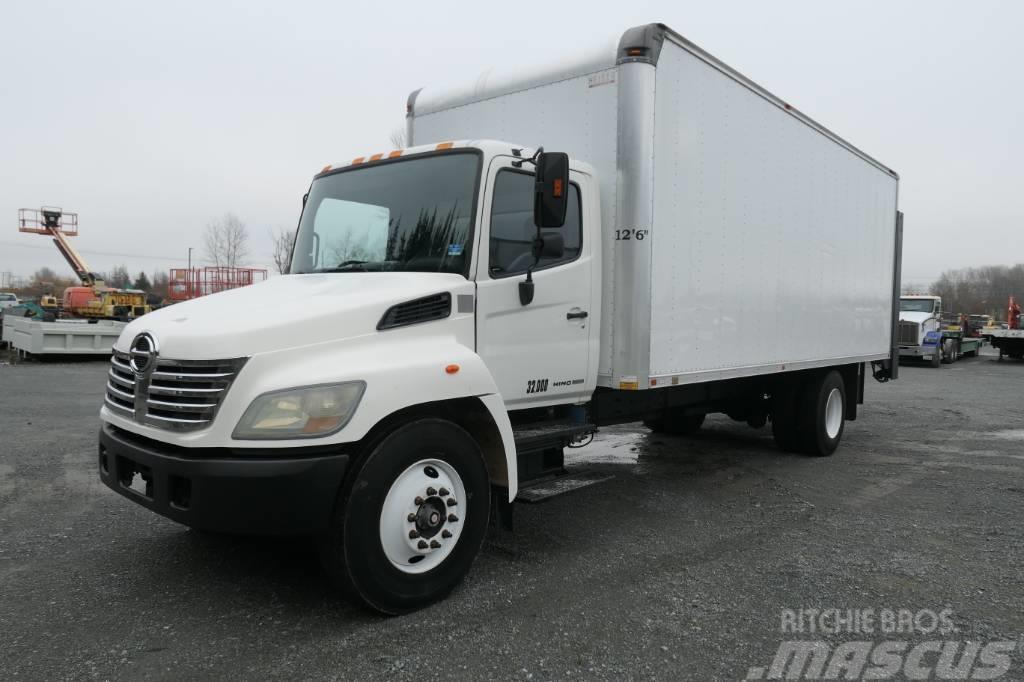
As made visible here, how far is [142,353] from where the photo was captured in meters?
3.57

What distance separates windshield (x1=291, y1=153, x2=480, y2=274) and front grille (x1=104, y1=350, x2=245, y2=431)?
131 centimetres

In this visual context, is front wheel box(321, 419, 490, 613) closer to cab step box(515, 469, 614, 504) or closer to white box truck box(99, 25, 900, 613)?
white box truck box(99, 25, 900, 613)

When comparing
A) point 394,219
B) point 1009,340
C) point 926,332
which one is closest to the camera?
point 394,219

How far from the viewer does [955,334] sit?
2561 centimetres

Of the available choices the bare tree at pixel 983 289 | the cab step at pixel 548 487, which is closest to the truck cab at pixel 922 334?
the cab step at pixel 548 487

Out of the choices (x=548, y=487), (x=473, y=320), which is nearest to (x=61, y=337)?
(x=548, y=487)

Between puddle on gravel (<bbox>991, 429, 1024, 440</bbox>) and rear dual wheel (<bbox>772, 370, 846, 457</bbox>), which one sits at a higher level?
rear dual wheel (<bbox>772, 370, 846, 457</bbox>)

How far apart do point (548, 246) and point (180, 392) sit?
2.25 meters

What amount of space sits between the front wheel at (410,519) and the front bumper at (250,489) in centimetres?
16

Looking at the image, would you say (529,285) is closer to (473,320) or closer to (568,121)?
(473,320)

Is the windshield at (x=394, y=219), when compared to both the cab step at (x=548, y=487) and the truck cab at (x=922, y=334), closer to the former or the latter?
the cab step at (x=548, y=487)

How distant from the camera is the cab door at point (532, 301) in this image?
4.21 meters

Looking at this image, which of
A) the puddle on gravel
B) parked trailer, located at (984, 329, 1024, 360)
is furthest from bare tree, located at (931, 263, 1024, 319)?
the puddle on gravel

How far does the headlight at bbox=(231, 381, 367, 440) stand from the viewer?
323 centimetres
